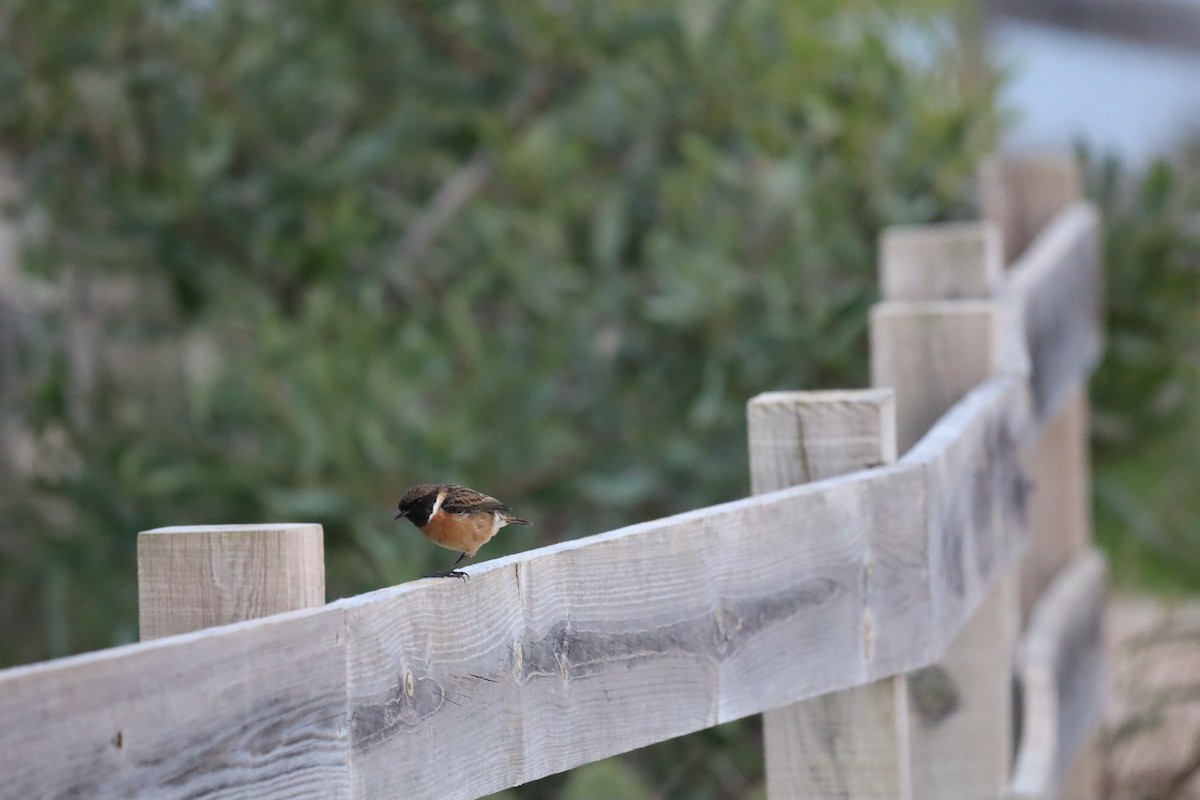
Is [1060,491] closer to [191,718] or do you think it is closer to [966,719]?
[966,719]

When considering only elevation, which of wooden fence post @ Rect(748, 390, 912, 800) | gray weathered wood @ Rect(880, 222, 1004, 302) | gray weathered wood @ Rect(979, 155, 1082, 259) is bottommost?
wooden fence post @ Rect(748, 390, 912, 800)

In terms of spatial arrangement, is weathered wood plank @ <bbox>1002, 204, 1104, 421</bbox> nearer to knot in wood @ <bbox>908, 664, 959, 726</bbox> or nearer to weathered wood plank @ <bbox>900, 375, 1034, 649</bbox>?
weathered wood plank @ <bbox>900, 375, 1034, 649</bbox>

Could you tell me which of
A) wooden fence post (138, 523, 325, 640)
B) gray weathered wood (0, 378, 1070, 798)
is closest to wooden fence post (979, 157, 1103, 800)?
gray weathered wood (0, 378, 1070, 798)

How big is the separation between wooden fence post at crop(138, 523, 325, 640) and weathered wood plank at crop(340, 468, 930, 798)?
0.06m

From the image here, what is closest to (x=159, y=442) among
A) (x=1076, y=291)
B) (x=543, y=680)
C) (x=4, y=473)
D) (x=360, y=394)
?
(x=360, y=394)

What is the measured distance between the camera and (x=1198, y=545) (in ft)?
16.8

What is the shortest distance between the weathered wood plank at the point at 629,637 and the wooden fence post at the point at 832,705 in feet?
0.21

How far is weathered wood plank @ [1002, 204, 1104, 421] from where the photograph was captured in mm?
3049

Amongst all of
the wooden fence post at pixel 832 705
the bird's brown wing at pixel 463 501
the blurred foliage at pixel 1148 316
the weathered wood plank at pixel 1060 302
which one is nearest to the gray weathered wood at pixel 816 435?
the wooden fence post at pixel 832 705

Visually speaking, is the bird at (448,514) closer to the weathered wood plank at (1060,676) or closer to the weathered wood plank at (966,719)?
the weathered wood plank at (966,719)

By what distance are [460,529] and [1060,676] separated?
1.68 meters

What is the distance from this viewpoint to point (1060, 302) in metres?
3.38

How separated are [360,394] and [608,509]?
2.61 ft

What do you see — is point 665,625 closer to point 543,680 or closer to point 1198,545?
point 543,680
